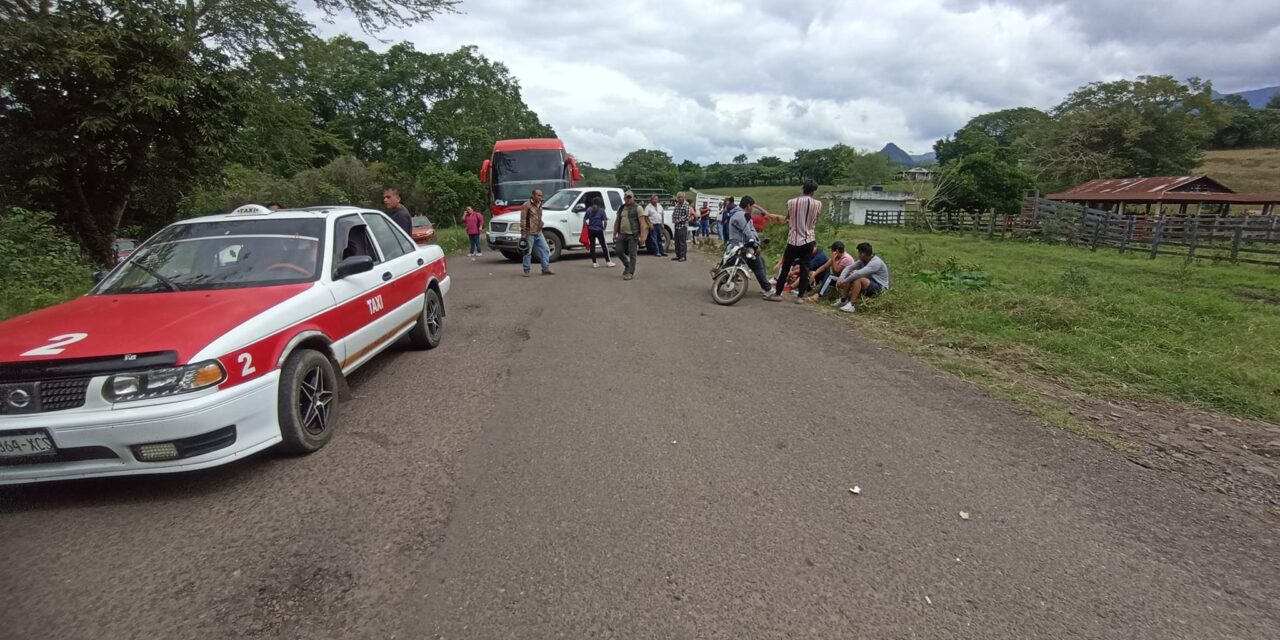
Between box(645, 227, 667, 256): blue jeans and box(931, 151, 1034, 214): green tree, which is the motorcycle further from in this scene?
box(931, 151, 1034, 214): green tree

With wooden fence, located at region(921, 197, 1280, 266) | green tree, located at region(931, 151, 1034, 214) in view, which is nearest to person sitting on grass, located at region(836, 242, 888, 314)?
wooden fence, located at region(921, 197, 1280, 266)

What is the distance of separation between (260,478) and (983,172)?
53.7 metres

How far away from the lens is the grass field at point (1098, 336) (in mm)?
5261

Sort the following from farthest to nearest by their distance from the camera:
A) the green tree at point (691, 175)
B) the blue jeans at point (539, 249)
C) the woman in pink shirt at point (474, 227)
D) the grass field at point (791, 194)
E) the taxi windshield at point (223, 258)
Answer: the green tree at point (691, 175)
the grass field at point (791, 194)
the woman in pink shirt at point (474, 227)
the blue jeans at point (539, 249)
the taxi windshield at point (223, 258)

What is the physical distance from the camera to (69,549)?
279 centimetres

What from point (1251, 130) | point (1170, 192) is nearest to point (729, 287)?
point (1170, 192)

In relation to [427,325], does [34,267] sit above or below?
above

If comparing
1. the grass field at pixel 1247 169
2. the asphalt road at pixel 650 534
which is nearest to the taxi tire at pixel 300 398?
the asphalt road at pixel 650 534

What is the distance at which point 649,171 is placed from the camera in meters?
112

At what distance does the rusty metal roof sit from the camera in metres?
31.1

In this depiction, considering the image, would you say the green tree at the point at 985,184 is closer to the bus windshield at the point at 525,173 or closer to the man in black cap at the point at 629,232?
the bus windshield at the point at 525,173

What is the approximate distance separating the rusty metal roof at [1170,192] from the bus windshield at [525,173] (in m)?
32.9

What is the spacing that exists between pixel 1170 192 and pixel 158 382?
42819 mm

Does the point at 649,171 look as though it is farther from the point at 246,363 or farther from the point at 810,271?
the point at 246,363
